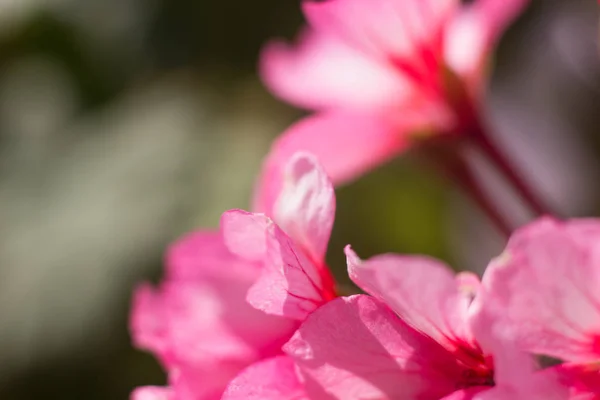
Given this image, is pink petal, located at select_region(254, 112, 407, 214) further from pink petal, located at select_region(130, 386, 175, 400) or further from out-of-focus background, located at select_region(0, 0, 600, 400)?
out-of-focus background, located at select_region(0, 0, 600, 400)

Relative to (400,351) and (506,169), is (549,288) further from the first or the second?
(506,169)

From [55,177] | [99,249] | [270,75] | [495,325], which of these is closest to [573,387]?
[495,325]

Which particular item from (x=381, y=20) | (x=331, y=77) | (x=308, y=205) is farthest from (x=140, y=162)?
(x=308, y=205)

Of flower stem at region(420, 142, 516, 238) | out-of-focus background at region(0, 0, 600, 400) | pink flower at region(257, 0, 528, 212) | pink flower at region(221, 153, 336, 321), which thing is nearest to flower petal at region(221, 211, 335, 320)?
pink flower at region(221, 153, 336, 321)

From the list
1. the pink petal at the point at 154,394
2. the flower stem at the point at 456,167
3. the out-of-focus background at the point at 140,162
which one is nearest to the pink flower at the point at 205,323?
the pink petal at the point at 154,394

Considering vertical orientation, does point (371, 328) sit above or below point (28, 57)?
below

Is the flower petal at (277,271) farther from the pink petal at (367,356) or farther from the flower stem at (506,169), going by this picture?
the flower stem at (506,169)

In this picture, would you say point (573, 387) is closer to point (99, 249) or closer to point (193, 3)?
point (99, 249)
